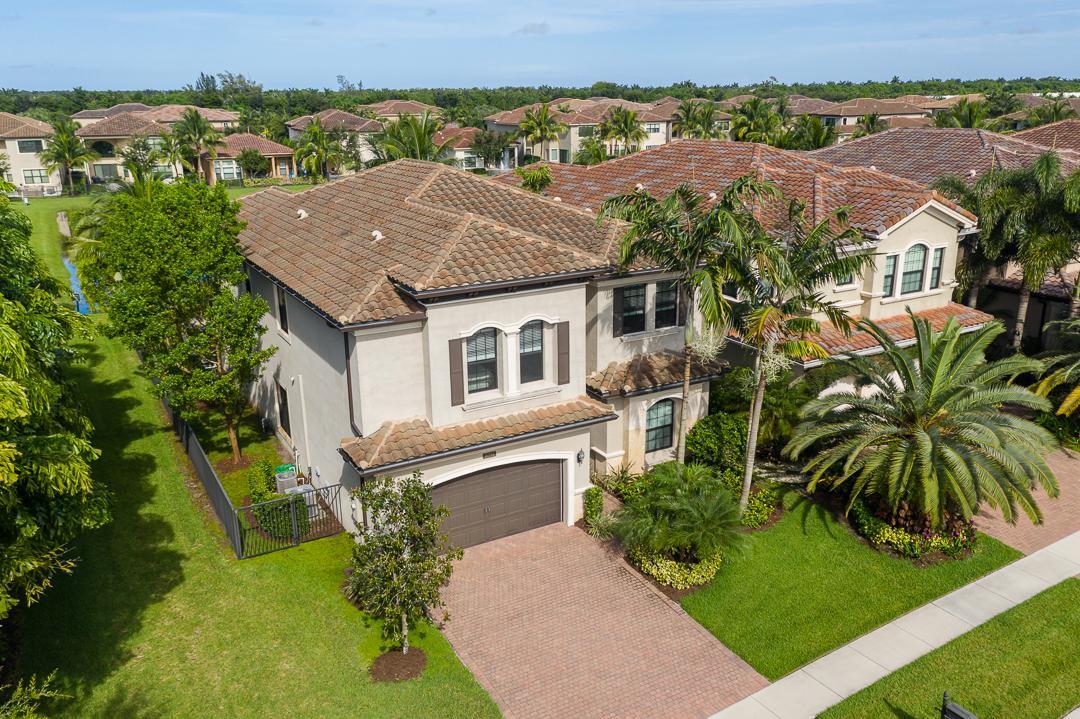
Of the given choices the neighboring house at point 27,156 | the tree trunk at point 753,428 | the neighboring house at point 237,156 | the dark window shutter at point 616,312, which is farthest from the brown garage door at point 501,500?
the neighboring house at point 27,156

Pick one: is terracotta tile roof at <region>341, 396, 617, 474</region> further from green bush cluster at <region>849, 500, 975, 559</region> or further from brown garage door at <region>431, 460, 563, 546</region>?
green bush cluster at <region>849, 500, 975, 559</region>

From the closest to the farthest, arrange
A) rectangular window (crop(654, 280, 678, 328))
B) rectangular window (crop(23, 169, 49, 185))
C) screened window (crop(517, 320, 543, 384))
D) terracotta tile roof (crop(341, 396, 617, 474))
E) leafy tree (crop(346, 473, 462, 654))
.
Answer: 1. leafy tree (crop(346, 473, 462, 654))
2. terracotta tile roof (crop(341, 396, 617, 474))
3. screened window (crop(517, 320, 543, 384))
4. rectangular window (crop(654, 280, 678, 328))
5. rectangular window (crop(23, 169, 49, 185))

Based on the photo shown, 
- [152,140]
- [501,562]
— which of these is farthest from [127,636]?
[152,140]

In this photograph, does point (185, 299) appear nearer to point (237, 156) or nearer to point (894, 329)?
point (894, 329)

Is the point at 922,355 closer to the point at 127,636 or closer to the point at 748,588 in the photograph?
the point at 748,588

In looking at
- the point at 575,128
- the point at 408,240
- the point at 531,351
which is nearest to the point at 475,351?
the point at 531,351

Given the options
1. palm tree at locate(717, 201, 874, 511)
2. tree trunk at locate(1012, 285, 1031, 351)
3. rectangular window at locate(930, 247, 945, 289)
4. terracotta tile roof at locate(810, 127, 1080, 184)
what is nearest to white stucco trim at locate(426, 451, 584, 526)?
palm tree at locate(717, 201, 874, 511)

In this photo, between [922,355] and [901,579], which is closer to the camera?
[901,579]

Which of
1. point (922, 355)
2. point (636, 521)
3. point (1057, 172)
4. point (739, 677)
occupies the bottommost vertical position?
point (739, 677)
